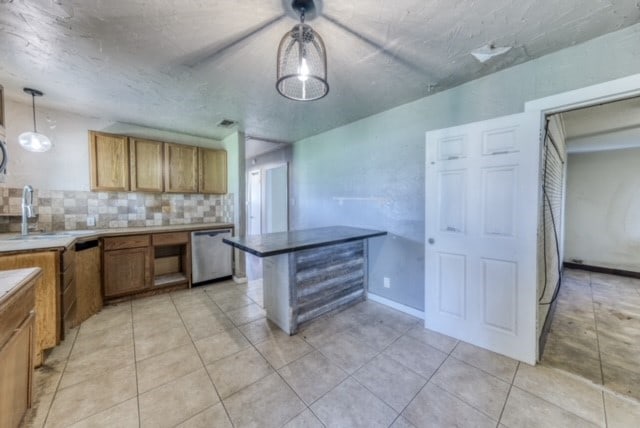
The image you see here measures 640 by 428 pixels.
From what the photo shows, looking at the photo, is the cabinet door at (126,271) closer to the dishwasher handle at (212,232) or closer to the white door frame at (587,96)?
the dishwasher handle at (212,232)

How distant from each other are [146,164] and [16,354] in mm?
2674

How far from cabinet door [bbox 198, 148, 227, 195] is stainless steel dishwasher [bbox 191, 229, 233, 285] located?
0.74 metres

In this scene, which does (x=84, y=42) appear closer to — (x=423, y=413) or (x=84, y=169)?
(x=84, y=169)

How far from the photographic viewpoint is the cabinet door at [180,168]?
3453mm

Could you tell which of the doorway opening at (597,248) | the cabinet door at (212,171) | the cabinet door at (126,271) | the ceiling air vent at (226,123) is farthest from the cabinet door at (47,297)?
the doorway opening at (597,248)

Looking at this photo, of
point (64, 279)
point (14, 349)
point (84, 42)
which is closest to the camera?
point (14, 349)

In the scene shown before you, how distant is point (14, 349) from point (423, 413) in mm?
2121

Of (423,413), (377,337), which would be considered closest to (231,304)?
(377,337)

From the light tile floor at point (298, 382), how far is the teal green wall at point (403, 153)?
890mm

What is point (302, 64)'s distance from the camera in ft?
4.14

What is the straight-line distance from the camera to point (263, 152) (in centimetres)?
532

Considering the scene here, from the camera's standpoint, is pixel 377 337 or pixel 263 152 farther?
pixel 263 152

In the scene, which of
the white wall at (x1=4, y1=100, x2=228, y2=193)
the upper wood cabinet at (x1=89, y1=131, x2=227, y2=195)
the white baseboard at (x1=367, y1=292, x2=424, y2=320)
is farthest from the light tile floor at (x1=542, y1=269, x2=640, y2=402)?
the white wall at (x1=4, y1=100, x2=228, y2=193)

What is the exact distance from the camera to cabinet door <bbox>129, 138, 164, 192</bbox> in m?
3.20
